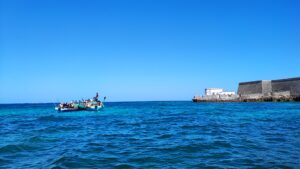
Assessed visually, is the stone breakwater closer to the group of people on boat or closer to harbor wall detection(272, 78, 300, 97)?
harbor wall detection(272, 78, 300, 97)

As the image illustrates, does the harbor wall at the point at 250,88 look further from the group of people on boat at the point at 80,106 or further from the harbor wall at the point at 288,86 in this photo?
the group of people on boat at the point at 80,106

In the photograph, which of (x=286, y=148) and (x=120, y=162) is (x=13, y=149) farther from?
(x=286, y=148)

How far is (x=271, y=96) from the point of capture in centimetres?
7456

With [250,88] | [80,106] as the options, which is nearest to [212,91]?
[250,88]

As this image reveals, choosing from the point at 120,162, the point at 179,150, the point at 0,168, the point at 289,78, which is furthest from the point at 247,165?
the point at 289,78

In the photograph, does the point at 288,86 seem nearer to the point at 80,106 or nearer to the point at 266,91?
the point at 266,91

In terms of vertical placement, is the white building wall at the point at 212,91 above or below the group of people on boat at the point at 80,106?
above

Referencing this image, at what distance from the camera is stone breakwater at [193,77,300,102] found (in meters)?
73.4

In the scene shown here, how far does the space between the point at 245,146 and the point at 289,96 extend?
228ft

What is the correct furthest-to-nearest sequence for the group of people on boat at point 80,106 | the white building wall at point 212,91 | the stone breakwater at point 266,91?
the white building wall at point 212,91 → the stone breakwater at point 266,91 → the group of people on boat at point 80,106

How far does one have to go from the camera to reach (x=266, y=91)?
81.5 metres

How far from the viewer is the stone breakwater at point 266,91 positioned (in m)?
73.4

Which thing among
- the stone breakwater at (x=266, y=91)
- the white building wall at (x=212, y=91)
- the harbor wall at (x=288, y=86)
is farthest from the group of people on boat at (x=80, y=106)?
the white building wall at (x=212, y=91)

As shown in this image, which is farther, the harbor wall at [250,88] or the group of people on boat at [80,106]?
the harbor wall at [250,88]
